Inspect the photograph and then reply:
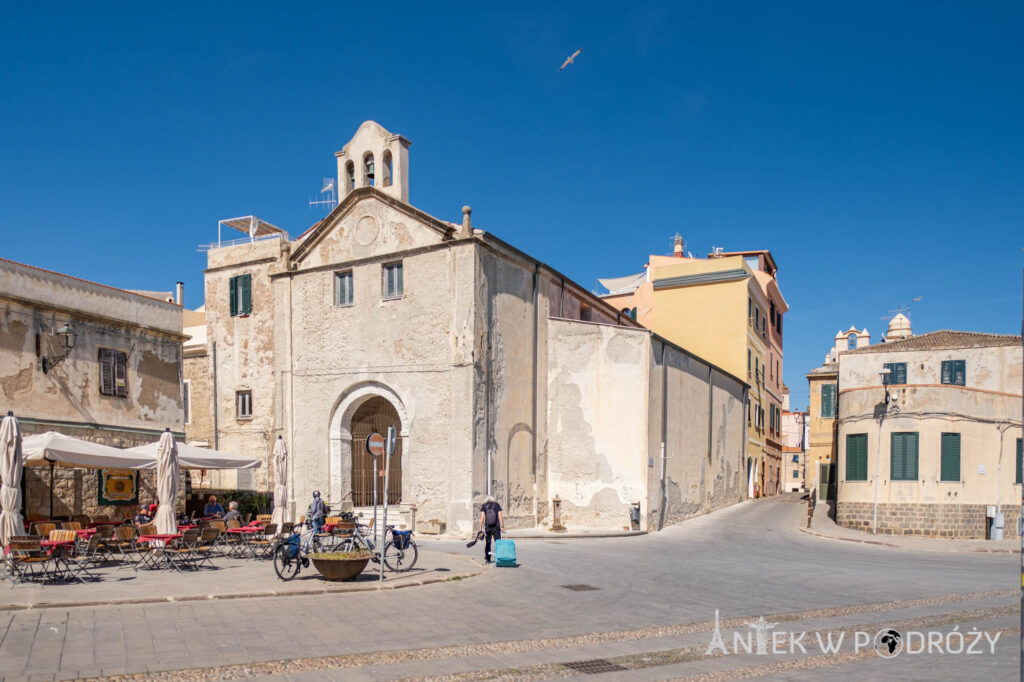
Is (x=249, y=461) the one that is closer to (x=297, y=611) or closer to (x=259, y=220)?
(x=297, y=611)

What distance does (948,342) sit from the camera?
104 feet

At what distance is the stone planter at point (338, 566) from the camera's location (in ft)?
43.8

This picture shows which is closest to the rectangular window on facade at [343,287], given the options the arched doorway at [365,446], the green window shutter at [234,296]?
the arched doorway at [365,446]

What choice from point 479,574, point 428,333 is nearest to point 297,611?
point 479,574

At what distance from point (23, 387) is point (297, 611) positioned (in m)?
12.9

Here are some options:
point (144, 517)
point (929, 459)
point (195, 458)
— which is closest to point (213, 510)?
point (195, 458)

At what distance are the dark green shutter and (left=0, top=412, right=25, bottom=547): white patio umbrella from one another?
84.6 ft

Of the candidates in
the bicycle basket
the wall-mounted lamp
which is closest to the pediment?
the wall-mounted lamp

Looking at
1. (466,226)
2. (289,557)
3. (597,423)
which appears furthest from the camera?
(597,423)

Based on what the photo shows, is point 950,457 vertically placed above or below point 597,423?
below

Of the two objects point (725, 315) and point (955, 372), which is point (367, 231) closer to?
point (725, 315)

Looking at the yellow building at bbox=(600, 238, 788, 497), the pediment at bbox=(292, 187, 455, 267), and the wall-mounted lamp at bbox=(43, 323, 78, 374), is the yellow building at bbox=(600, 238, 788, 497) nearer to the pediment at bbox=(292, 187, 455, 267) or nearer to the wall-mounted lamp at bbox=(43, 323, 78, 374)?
the pediment at bbox=(292, 187, 455, 267)

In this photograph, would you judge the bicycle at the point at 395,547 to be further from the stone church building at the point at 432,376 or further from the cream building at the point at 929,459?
the cream building at the point at 929,459

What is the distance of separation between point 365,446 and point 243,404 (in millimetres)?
5745
